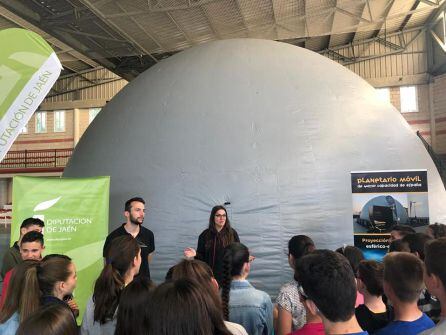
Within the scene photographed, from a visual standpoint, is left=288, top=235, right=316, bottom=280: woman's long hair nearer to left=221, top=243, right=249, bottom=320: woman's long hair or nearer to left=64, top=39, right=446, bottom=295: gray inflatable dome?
left=221, top=243, right=249, bottom=320: woman's long hair

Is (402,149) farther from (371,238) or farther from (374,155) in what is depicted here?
(371,238)

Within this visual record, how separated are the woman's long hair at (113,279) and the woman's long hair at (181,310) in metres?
1.06

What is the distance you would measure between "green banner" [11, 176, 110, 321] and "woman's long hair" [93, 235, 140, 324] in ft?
9.92

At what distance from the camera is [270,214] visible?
5.92m

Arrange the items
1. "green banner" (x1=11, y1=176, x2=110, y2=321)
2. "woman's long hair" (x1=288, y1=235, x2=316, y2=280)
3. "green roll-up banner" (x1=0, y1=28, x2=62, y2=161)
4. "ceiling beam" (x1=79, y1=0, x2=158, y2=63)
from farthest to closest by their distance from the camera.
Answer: "ceiling beam" (x1=79, y1=0, x2=158, y2=63) < "green banner" (x1=11, y1=176, x2=110, y2=321) < "green roll-up banner" (x1=0, y1=28, x2=62, y2=161) < "woman's long hair" (x1=288, y1=235, x2=316, y2=280)

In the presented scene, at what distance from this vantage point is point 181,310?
4.90ft

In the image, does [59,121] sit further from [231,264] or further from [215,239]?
[231,264]

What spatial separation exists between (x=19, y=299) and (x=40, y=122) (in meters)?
27.9

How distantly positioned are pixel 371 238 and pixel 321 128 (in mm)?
1735

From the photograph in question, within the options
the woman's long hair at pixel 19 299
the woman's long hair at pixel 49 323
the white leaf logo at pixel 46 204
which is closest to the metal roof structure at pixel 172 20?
the white leaf logo at pixel 46 204

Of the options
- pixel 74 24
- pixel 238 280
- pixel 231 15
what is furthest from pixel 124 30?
pixel 238 280

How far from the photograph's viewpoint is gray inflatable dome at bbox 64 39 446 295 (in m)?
5.94

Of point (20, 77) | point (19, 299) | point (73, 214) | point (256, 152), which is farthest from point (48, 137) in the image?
point (19, 299)

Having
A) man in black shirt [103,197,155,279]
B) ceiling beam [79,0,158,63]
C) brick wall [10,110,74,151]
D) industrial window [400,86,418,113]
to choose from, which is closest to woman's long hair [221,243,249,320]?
man in black shirt [103,197,155,279]
